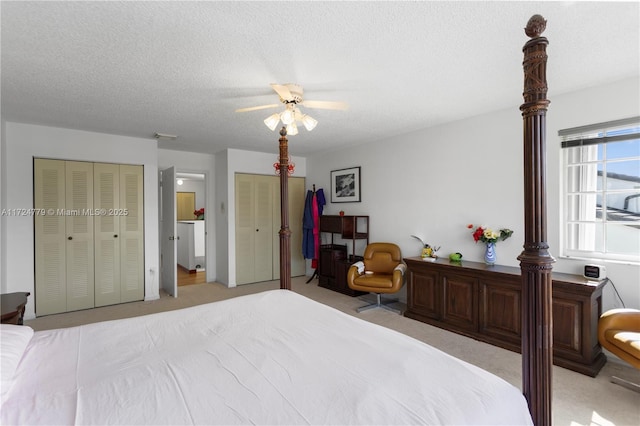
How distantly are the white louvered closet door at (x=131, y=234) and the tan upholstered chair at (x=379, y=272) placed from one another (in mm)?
3025

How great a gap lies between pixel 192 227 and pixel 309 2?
19.7 feet

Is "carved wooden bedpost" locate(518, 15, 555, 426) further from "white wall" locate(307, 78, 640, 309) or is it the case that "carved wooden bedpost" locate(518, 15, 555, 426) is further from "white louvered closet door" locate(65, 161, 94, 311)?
"white louvered closet door" locate(65, 161, 94, 311)

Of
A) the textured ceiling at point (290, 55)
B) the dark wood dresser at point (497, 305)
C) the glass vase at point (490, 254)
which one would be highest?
the textured ceiling at point (290, 55)

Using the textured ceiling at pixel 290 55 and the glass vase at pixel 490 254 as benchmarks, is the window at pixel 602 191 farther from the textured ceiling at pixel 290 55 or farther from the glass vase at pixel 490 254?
the glass vase at pixel 490 254

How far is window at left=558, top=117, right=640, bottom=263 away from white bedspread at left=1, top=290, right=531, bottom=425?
2481 mm

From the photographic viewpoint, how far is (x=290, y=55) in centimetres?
208

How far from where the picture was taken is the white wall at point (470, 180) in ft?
8.75

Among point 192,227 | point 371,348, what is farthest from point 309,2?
point 192,227

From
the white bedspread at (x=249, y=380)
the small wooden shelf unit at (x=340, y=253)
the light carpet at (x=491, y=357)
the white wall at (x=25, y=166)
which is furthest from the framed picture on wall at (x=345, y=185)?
the white bedspread at (x=249, y=380)

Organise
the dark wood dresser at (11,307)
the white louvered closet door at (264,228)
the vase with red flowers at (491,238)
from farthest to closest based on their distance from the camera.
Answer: the white louvered closet door at (264,228) → the vase with red flowers at (491,238) → the dark wood dresser at (11,307)

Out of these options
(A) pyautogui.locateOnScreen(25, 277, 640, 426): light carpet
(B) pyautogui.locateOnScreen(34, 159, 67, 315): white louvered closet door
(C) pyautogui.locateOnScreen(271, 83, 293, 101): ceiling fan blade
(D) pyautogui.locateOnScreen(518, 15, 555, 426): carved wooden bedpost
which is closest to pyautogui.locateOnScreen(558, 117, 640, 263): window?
(A) pyautogui.locateOnScreen(25, 277, 640, 426): light carpet

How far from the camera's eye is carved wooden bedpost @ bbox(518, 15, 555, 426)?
117 centimetres

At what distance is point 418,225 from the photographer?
413 centimetres

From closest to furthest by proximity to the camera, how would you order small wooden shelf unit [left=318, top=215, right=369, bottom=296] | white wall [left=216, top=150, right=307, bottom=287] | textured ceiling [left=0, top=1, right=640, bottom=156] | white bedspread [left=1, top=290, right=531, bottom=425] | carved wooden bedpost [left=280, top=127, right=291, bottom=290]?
1. white bedspread [left=1, top=290, right=531, bottom=425]
2. textured ceiling [left=0, top=1, right=640, bottom=156]
3. carved wooden bedpost [left=280, top=127, right=291, bottom=290]
4. small wooden shelf unit [left=318, top=215, right=369, bottom=296]
5. white wall [left=216, top=150, right=307, bottom=287]
